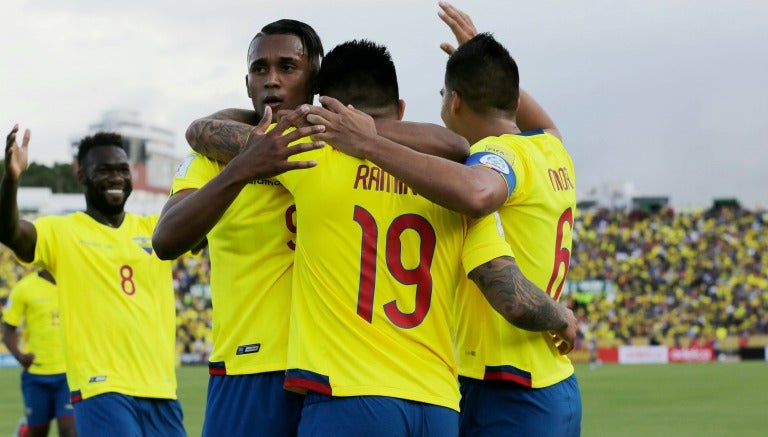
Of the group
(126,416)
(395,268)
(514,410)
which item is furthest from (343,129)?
(126,416)

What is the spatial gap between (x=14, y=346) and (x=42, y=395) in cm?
152

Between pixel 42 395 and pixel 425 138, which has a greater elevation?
pixel 425 138

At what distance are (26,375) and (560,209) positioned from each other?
913 cm

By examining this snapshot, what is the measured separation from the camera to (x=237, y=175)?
4020mm

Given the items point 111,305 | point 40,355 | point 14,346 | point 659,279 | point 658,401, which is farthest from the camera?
point 659,279

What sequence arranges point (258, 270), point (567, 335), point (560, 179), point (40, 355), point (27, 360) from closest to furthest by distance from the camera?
1. point (258, 270)
2. point (567, 335)
3. point (560, 179)
4. point (27, 360)
5. point (40, 355)

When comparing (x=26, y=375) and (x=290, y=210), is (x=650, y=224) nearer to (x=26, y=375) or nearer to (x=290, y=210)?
(x=26, y=375)

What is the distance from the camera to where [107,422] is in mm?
7195

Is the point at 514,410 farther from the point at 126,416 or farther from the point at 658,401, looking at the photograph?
the point at 658,401

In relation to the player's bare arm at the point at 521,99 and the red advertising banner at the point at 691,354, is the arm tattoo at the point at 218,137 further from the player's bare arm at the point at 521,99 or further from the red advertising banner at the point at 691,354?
the red advertising banner at the point at 691,354

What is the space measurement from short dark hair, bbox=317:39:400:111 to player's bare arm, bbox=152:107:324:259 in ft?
1.03

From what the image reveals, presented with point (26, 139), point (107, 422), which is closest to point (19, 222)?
point (26, 139)

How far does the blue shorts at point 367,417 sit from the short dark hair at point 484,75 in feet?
4.98

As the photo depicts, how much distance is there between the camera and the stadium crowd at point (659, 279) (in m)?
43.3
